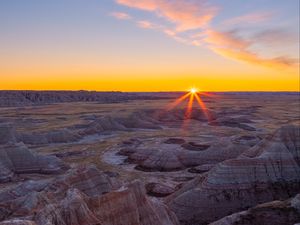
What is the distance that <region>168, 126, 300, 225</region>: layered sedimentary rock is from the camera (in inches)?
1031

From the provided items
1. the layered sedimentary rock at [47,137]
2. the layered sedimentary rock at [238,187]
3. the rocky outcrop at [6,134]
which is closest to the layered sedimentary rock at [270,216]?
the layered sedimentary rock at [238,187]

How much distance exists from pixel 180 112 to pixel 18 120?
137 feet

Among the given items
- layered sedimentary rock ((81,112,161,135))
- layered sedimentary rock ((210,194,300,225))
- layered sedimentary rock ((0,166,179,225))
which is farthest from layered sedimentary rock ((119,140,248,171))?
layered sedimentary rock ((81,112,161,135))

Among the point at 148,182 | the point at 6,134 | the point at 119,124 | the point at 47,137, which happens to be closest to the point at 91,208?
the point at 148,182

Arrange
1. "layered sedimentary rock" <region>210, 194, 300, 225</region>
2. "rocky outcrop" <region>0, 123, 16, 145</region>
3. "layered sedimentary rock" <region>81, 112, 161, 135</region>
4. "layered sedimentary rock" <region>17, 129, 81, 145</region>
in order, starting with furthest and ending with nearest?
1. "layered sedimentary rock" <region>81, 112, 161, 135</region>
2. "layered sedimentary rock" <region>17, 129, 81, 145</region>
3. "rocky outcrop" <region>0, 123, 16, 145</region>
4. "layered sedimentary rock" <region>210, 194, 300, 225</region>

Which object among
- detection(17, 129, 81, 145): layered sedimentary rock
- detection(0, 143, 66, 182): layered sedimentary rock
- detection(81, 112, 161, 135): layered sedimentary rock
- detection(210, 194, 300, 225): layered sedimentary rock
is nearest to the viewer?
detection(210, 194, 300, 225): layered sedimentary rock

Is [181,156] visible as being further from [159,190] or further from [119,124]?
[119,124]

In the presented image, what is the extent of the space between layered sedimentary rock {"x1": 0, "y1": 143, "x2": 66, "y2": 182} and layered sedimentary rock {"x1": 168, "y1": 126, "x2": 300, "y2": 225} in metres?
18.7

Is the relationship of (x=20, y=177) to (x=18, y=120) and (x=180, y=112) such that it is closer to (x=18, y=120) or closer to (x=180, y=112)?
(x=18, y=120)

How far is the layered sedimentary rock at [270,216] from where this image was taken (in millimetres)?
21263

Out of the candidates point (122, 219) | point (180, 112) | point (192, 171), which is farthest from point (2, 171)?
point (180, 112)

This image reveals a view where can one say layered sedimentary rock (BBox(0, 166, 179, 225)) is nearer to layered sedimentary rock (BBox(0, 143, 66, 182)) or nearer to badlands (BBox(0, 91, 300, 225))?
badlands (BBox(0, 91, 300, 225))

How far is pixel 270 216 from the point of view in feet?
70.9

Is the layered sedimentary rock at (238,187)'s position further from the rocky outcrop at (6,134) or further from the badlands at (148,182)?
the rocky outcrop at (6,134)
